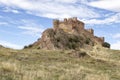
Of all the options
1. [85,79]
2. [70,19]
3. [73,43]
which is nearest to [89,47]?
[73,43]

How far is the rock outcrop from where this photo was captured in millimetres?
78375

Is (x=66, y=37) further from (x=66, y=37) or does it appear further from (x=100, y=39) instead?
(x=100, y=39)

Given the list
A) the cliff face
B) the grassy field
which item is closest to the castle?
the cliff face

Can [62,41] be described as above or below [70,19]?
below

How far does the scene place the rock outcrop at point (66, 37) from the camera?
7838 centimetres

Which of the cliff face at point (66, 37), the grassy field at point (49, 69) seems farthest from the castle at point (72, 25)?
the grassy field at point (49, 69)

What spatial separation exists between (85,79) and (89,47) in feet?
233

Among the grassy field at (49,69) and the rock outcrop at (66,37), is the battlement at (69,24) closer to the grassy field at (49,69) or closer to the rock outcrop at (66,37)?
the rock outcrop at (66,37)

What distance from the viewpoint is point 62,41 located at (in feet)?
263

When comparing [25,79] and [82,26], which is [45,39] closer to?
[82,26]

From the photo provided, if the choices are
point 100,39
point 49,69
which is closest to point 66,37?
point 100,39

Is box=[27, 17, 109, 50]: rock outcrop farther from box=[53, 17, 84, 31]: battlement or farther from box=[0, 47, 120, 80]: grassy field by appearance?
box=[0, 47, 120, 80]: grassy field

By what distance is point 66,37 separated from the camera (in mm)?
85062

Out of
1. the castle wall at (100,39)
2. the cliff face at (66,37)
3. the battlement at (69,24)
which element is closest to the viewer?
the cliff face at (66,37)
